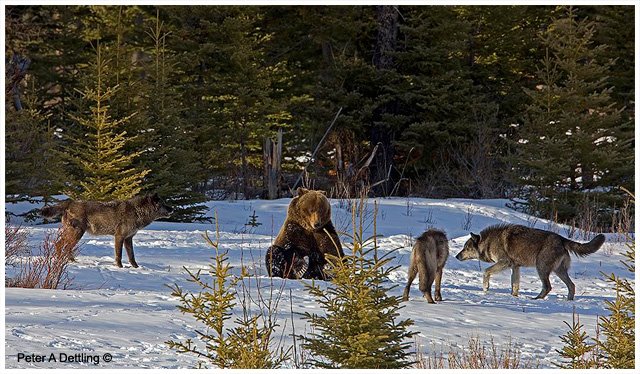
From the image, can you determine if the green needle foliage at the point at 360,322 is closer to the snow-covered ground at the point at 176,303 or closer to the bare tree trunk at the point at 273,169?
the snow-covered ground at the point at 176,303

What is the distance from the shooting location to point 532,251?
11570 mm

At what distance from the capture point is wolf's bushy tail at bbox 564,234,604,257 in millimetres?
11234

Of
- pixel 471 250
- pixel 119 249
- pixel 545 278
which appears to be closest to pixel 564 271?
pixel 545 278

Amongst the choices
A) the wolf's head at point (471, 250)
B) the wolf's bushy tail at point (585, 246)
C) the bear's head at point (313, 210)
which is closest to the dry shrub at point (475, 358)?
the bear's head at point (313, 210)

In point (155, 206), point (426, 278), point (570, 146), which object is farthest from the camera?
point (570, 146)

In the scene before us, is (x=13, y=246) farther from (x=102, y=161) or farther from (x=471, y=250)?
(x=471, y=250)

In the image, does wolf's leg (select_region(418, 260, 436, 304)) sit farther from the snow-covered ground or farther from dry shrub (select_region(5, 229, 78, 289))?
dry shrub (select_region(5, 229, 78, 289))

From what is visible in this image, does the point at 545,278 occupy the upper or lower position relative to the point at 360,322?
lower

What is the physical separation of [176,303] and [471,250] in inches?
205

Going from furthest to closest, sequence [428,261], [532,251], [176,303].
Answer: [532,251] → [428,261] → [176,303]

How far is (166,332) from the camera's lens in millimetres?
7020

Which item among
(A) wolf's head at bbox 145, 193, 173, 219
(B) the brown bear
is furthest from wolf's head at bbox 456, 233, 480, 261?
(A) wolf's head at bbox 145, 193, 173, 219

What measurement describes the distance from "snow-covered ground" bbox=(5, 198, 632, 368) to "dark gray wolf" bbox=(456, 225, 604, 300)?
0.25 meters
